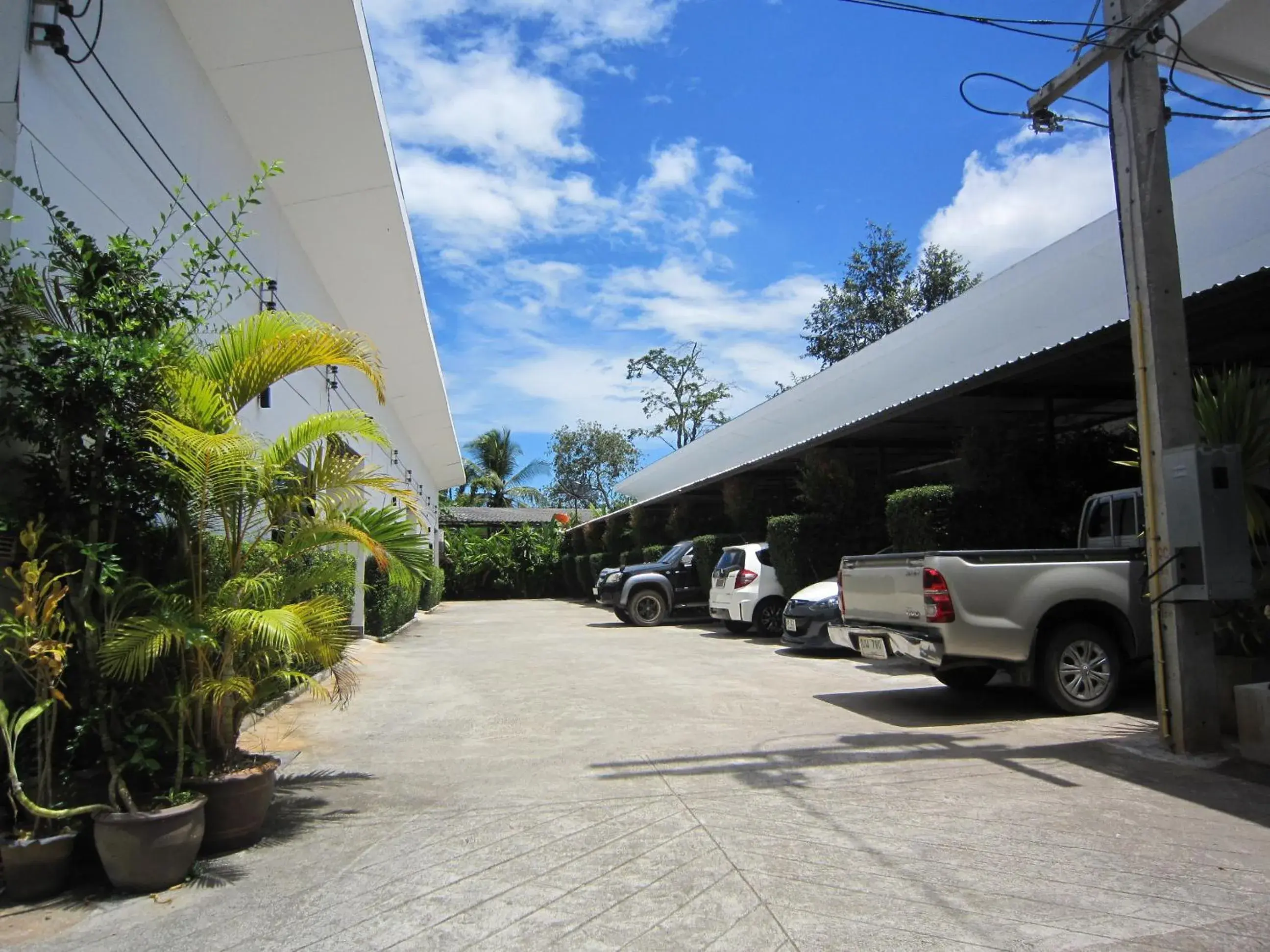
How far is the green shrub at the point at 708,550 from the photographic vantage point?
756 inches

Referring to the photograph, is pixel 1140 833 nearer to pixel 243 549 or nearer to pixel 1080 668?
pixel 1080 668

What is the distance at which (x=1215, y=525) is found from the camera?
6453mm

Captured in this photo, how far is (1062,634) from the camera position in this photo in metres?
7.91

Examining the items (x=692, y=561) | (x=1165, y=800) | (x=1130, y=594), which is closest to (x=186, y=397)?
(x=1165, y=800)

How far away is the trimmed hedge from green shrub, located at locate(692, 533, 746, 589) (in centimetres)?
346

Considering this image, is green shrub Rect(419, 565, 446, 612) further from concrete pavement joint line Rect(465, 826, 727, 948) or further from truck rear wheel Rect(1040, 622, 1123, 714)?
concrete pavement joint line Rect(465, 826, 727, 948)

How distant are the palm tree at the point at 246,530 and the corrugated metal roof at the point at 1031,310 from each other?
6813 mm

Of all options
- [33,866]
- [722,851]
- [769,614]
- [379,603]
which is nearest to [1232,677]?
[722,851]

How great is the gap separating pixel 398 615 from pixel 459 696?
31.1 ft

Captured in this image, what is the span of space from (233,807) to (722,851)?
262 centimetres

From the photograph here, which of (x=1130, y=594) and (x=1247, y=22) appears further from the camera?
(x=1247, y=22)

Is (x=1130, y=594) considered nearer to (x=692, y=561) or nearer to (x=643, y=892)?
(x=643, y=892)

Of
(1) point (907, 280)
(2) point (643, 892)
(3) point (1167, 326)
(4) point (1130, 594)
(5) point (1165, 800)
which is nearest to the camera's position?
(2) point (643, 892)

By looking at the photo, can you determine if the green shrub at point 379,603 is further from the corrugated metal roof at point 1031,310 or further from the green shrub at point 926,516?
the green shrub at point 926,516
